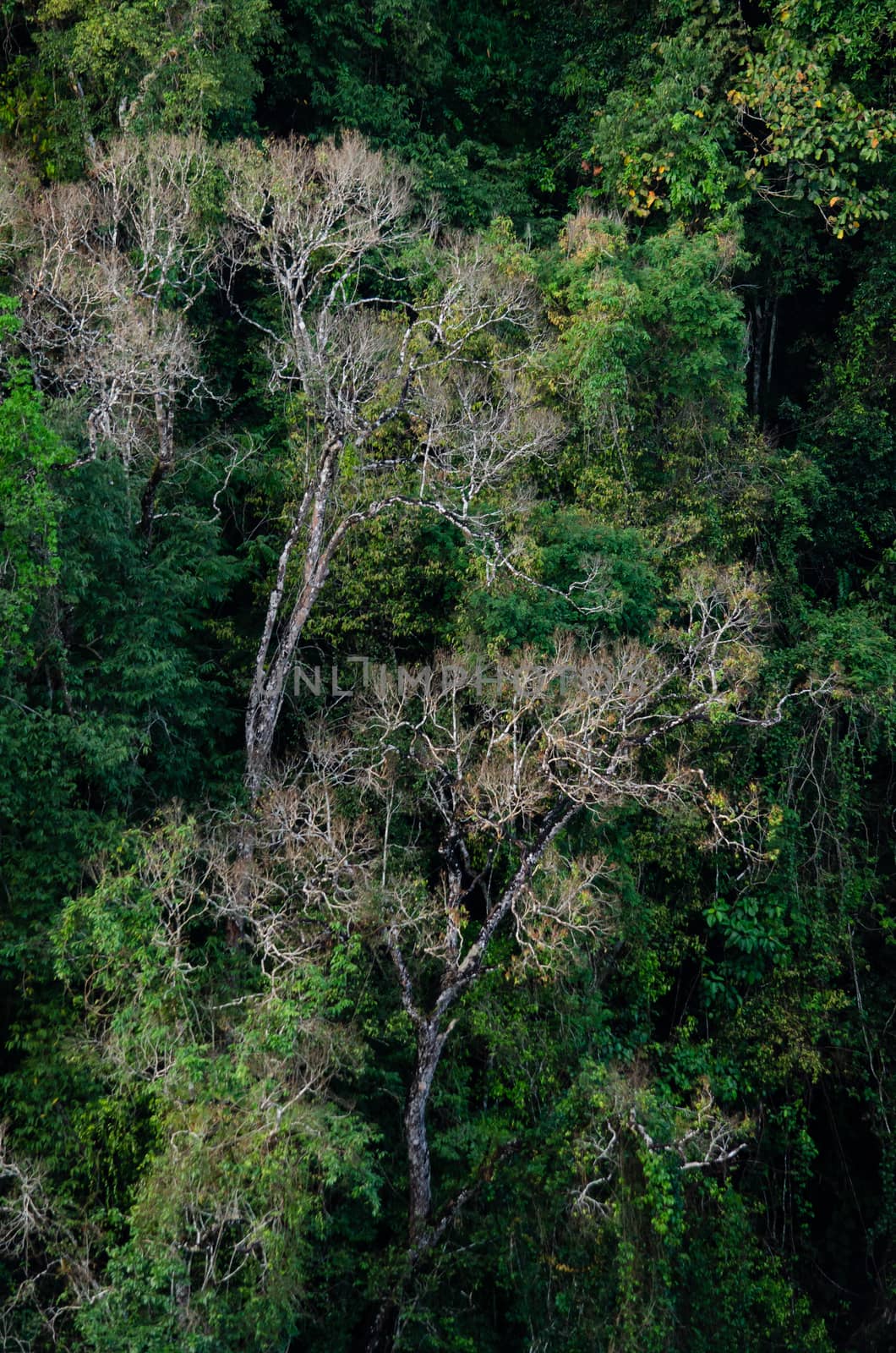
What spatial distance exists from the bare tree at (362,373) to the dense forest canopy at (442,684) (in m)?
0.09

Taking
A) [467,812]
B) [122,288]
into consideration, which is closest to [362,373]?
[122,288]

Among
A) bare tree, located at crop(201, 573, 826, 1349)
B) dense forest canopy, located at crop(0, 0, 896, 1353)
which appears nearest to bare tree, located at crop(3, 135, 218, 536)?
dense forest canopy, located at crop(0, 0, 896, 1353)

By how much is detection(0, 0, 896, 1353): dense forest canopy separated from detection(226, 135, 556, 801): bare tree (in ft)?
0.29

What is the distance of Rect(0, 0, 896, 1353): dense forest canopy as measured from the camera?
13.0m

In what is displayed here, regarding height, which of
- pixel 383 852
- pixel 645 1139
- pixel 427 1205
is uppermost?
pixel 383 852

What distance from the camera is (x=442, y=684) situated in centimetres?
1532

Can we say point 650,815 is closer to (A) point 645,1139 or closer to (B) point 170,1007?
(A) point 645,1139

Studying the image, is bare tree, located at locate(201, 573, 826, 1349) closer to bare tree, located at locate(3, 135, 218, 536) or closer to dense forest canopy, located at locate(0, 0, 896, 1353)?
dense forest canopy, located at locate(0, 0, 896, 1353)

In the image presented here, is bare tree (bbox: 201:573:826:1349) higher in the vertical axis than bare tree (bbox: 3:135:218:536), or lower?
lower

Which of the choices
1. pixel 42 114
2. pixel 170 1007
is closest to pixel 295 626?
pixel 170 1007

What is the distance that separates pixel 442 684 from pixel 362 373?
445cm

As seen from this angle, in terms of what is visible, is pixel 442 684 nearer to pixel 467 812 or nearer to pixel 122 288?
pixel 467 812

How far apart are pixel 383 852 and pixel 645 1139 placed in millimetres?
4085

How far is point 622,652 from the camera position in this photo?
1484 centimetres
